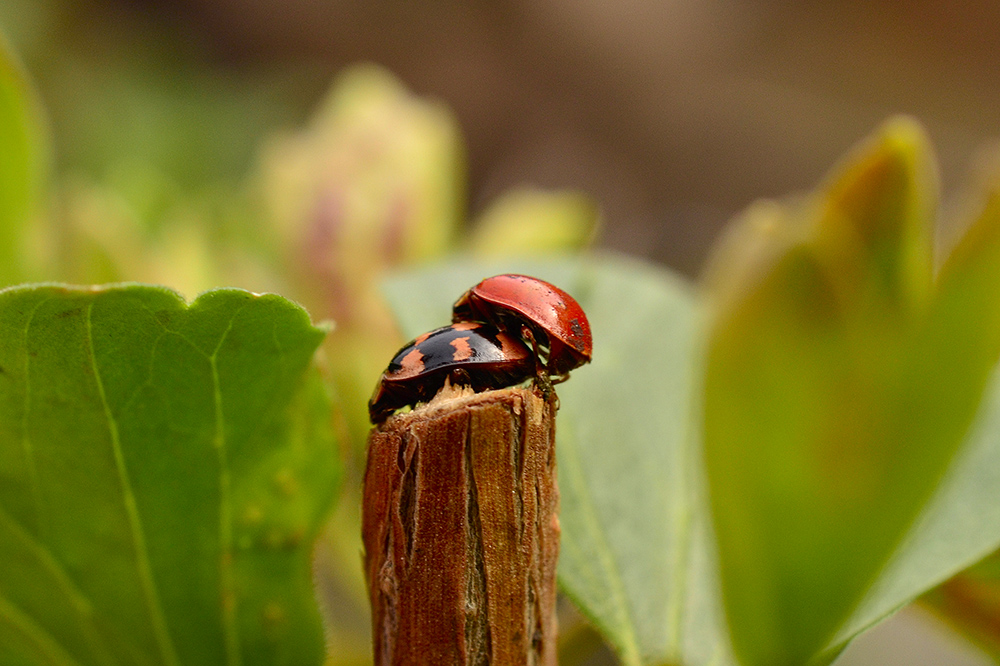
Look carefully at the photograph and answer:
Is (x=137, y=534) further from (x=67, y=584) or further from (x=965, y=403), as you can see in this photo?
(x=965, y=403)

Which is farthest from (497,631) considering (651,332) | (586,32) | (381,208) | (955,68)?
(955,68)

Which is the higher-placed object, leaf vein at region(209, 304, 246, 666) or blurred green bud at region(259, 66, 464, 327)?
blurred green bud at region(259, 66, 464, 327)

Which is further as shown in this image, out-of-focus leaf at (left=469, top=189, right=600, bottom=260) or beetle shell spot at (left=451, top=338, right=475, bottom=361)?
out-of-focus leaf at (left=469, top=189, right=600, bottom=260)

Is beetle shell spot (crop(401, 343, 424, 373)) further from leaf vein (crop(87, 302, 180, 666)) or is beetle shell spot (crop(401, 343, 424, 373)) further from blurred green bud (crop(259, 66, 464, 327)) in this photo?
blurred green bud (crop(259, 66, 464, 327))

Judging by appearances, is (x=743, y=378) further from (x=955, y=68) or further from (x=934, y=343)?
(x=955, y=68)

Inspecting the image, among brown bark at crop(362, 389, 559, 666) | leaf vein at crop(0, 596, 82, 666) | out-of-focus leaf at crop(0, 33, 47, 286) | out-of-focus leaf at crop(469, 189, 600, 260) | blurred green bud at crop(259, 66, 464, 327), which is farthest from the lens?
out-of-focus leaf at crop(469, 189, 600, 260)

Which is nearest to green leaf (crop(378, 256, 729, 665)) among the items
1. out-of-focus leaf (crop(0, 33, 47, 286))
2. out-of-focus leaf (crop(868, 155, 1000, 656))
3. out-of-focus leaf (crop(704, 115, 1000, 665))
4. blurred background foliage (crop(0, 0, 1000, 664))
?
out-of-focus leaf (crop(704, 115, 1000, 665))
